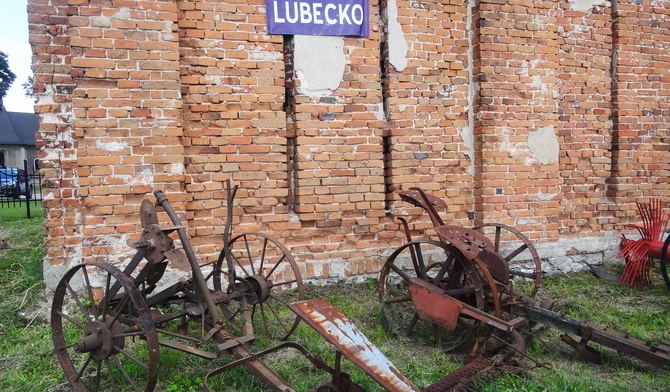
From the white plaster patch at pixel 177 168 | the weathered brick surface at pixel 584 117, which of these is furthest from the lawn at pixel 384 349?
the white plaster patch at pixel 177 168

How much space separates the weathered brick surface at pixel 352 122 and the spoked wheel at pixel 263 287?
240 millimetres

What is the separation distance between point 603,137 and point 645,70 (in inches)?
43.5

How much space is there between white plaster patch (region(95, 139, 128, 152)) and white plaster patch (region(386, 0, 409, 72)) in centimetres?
301

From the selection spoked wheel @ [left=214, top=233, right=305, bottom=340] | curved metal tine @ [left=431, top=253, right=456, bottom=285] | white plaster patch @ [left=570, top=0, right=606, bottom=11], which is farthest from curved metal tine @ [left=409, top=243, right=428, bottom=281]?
white plaster patch @ [left=570, top=0, right=606, bottom=11]

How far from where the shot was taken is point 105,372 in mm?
3535

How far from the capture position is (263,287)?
158 inches

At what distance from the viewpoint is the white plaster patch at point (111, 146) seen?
442cm

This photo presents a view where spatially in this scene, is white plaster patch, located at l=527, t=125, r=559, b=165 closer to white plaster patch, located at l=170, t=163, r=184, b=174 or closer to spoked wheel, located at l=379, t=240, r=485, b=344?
spoked wheel, located at l=379, t=240, r=485, b=344

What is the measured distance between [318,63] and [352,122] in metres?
0.74

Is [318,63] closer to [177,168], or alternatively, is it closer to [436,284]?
[177,168]

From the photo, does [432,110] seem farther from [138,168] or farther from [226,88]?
[138,168]

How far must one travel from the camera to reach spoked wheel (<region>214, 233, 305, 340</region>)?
4.08 meters

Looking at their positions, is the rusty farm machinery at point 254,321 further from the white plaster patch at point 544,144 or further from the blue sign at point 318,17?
the blue sign at point 318,17

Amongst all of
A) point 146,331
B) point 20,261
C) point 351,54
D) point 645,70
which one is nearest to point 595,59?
point 645,70
